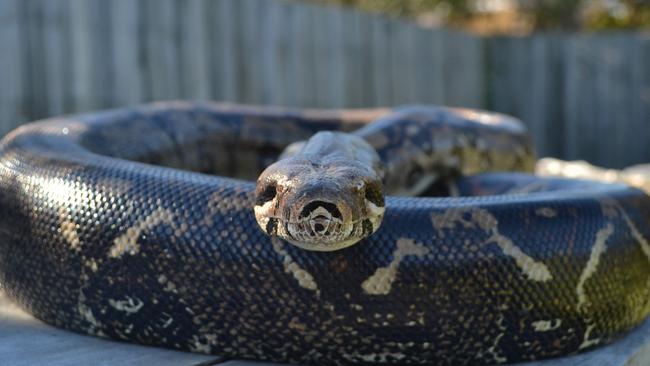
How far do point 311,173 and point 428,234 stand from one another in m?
0.49

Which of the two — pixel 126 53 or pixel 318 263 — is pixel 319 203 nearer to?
pixel 318 263

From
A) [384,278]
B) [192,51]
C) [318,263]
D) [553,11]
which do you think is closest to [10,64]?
[192,51]

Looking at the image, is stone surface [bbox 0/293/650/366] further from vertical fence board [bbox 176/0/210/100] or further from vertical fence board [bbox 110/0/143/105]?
vertical fence board [bbox 176/0/210/100]

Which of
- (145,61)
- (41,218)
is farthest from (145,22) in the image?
(41,218)

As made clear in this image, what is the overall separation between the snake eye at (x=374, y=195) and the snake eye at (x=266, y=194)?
0.32m

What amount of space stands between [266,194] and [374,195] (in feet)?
1.22

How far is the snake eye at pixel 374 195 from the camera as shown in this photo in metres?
2.76

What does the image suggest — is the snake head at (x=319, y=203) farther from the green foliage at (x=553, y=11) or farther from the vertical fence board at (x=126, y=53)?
the green foliage at (x=553, y=11)

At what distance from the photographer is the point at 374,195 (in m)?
2.78

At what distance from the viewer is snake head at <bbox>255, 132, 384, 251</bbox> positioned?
8.40 feet

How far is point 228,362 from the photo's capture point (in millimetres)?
2924

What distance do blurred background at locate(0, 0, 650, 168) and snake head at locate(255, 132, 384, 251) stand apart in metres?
4.45

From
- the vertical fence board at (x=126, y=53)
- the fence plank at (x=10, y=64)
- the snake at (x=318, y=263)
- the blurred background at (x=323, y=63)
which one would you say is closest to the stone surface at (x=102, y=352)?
the snake at (x=318, y=263)

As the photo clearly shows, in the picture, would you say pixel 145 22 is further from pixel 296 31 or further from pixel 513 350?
pixel 513 350
